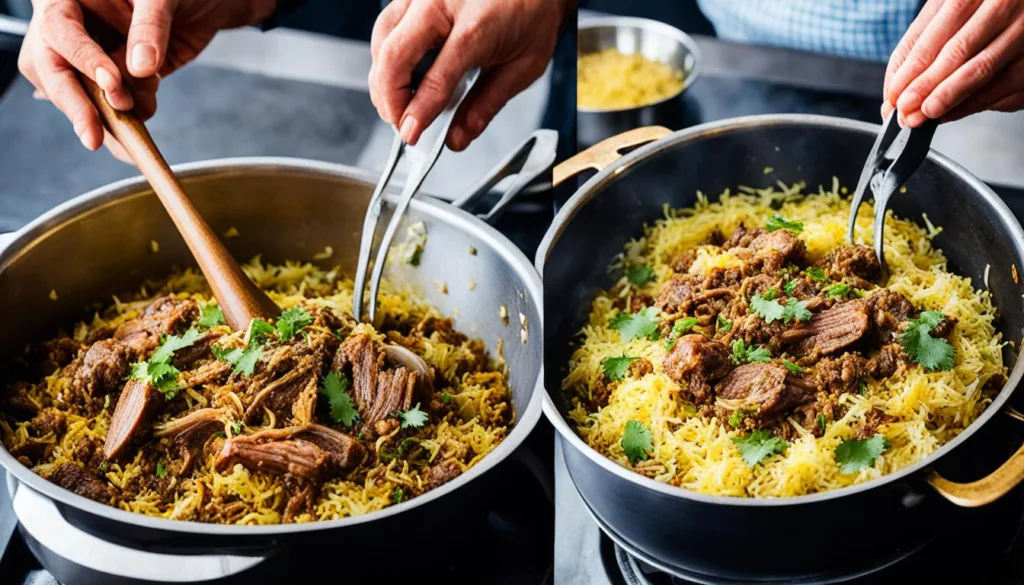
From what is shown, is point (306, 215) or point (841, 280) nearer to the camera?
point (841, 280)

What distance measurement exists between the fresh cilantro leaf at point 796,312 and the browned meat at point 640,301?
29 centimetres

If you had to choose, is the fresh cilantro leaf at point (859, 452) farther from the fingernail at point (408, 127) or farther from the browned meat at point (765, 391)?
the fingernail at point (408, 127)

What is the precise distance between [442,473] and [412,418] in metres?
0.10

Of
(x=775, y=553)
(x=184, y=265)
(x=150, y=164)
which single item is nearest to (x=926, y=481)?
(x=775, y=553)

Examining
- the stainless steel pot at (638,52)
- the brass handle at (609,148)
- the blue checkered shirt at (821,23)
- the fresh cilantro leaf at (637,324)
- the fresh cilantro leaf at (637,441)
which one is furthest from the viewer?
the blue checkered shirt at (821,23)

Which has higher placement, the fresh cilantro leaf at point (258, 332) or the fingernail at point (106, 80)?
the fingernail at point (106, 80)

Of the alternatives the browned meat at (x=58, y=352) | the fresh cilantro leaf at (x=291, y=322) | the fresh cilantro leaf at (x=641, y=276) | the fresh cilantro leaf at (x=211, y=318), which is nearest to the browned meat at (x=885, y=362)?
the fresh cilantro leaf at (x=641, y=276)

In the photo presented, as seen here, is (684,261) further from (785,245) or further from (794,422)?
(794,422)

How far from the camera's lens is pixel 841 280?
162 cm

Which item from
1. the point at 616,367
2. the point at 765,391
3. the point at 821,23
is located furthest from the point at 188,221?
the point at 821,23

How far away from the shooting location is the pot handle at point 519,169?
1630mm

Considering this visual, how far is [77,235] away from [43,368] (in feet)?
0.79

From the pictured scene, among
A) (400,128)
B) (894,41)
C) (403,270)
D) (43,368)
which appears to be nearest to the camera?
(400,128)

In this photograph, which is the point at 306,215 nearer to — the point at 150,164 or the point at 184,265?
the point at 184,265
